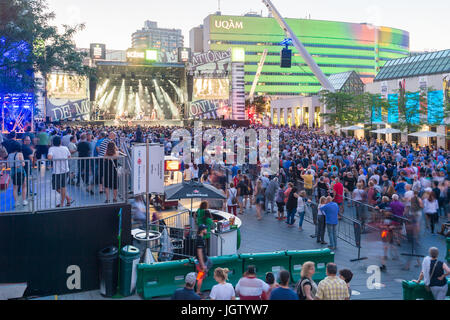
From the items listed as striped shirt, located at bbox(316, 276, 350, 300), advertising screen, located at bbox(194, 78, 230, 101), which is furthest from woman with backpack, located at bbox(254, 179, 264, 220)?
advertising screen, located at bbox(194, 78, 230, 101)

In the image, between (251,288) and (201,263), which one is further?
(201,263)

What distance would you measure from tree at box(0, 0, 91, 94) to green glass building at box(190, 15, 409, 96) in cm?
10072

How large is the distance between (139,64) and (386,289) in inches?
1623

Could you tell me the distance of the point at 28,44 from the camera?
16359mm

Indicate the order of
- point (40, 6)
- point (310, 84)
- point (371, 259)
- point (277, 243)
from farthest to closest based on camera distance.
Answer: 1. point (310, 84)
2. point (40, 6)
3. point (277, 243)
4. point (371, 259)

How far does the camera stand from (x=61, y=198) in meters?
8.17

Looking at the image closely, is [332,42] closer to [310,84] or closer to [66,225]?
[310,84]

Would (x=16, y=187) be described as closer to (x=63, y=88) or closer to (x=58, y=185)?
(x=58, y=185)

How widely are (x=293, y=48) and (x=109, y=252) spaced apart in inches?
4680

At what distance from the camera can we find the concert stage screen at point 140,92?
46875 mm

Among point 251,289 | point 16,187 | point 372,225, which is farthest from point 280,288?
point 372,225

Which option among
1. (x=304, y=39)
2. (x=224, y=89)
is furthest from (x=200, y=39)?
(x=224, y=89)

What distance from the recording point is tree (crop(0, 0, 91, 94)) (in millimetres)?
15258

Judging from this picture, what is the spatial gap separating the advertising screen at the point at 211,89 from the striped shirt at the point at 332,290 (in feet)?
138
